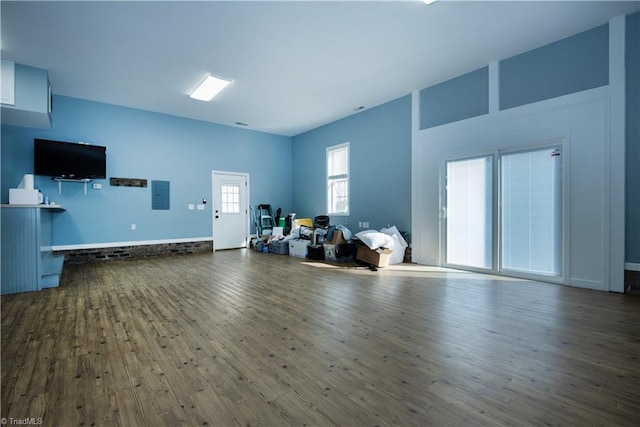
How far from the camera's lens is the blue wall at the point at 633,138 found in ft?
12.5

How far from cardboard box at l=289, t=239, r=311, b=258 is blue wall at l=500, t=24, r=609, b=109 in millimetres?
4839

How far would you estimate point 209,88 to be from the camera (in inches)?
237

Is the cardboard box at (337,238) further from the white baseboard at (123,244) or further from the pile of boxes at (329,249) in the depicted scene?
the white baseboard at (123,244)

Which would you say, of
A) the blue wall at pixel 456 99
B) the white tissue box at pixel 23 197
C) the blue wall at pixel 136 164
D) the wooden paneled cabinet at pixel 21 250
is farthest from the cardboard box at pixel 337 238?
the white tissue box at pixel 23 197

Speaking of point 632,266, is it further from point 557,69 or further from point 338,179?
point 338,179

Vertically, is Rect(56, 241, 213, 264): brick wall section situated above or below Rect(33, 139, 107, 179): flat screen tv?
below

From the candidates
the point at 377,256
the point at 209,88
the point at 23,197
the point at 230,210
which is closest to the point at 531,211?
the point at 377,256

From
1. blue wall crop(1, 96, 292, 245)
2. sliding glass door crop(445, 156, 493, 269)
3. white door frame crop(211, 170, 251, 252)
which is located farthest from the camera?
white door frame crop(211, 170, 251, 252)

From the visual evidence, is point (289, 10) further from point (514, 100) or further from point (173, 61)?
point (514, 100)

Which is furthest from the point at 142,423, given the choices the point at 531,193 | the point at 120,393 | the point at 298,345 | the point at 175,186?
the point at 175,186

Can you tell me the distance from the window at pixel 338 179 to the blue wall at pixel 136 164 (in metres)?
2.31

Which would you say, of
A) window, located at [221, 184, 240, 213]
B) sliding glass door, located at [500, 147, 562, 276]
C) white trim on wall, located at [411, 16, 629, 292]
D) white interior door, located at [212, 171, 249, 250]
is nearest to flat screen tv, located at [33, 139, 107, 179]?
white interior door, located at [212, 171, 249, 250]

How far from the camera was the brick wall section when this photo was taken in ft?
21.4

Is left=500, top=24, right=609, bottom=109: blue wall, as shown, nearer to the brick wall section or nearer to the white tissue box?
the white tissue box
